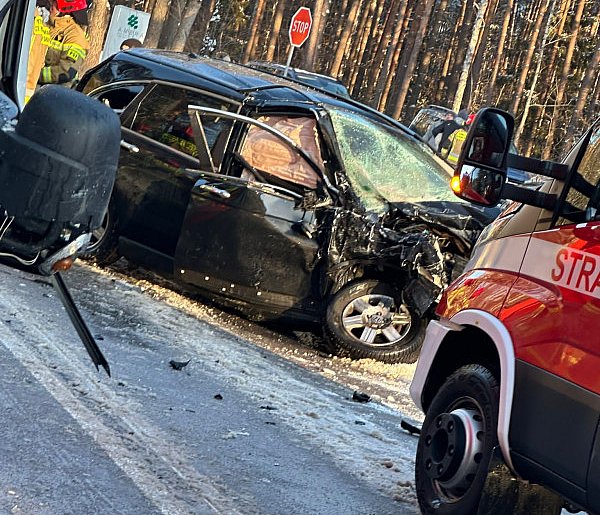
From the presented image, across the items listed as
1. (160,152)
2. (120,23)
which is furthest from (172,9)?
(160,152)

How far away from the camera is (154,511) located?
3916 millimetres

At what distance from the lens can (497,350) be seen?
4062 mm

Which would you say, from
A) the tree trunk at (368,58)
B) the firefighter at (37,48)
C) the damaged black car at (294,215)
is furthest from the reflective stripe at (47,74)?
the tree trunk at (368,58)

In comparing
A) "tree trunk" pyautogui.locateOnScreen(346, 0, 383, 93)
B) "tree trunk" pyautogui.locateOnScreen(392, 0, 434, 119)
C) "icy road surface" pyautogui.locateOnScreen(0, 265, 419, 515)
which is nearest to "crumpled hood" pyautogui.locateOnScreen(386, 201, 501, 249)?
"icy road surface" pyautogui.locateOnScreen(0, 265, 419, 515)

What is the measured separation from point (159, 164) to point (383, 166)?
1695mm

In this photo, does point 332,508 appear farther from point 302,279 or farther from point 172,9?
point 172,9

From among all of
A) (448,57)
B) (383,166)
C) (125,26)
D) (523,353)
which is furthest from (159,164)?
(448,57)

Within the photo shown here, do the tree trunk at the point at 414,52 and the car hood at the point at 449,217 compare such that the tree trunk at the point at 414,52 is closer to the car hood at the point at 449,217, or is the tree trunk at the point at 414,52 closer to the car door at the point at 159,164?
the car door at the point at 159,164

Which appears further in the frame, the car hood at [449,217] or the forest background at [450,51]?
the forest background at [450,51]

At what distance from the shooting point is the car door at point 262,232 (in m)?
7.48

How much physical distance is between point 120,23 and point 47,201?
748 inches

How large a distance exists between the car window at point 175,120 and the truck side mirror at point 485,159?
418 centimetres

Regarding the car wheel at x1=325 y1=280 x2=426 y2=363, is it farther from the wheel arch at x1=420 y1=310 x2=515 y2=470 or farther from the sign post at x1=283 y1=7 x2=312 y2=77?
the sign post at x1=283 y1=7 x2=312 y2=77

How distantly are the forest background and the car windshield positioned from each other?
28923 millimetres
